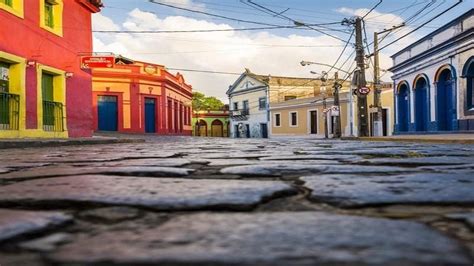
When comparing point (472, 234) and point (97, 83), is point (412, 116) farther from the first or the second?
point (472, 234)

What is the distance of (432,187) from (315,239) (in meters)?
0.96

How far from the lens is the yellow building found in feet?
94.9

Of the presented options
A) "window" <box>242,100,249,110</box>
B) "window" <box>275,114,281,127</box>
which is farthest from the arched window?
"window" <box>242,100,249,110</box>

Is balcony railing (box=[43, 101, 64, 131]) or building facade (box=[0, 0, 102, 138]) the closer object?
building facade (box=[0, 0, 102, 138])

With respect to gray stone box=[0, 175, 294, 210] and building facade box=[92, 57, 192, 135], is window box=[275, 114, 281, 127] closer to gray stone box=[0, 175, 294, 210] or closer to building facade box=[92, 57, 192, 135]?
building facade box=[92, 57, 192, 135]

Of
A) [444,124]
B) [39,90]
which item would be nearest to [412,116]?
[444,124]

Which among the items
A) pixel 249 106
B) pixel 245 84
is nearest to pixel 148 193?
pixel 249 106

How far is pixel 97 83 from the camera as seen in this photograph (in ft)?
75.5

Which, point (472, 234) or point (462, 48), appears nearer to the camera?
point (472, 234)

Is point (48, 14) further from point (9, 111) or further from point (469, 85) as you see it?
point (469, 85)

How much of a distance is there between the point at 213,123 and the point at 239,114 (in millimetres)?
6163

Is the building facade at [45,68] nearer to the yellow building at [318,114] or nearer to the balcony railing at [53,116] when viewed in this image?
the balcony railing at [53,116]

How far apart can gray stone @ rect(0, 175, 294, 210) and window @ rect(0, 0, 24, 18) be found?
8629mm

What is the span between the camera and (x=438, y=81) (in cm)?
1692
